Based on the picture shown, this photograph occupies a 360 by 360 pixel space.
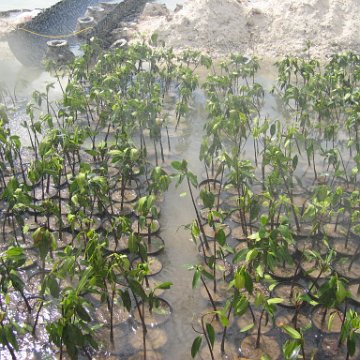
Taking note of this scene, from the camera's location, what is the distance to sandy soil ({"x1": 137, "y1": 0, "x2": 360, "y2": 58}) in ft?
45.8

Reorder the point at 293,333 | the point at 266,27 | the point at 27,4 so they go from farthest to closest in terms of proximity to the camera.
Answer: the point at 27,4, the point at 266,27, the point at 293,333

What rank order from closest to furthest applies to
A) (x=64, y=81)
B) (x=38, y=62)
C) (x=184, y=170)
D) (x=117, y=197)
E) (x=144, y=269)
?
1. (x=144, y=269)
2. (x=184, y=170)
3. (x=117, y=197)
4. (x=64, y=81)
5. (x=38, y=62)

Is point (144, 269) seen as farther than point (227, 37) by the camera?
No

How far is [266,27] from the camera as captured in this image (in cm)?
1488

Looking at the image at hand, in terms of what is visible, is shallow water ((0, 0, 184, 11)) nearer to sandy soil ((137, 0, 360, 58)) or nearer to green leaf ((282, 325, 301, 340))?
sandy soil ((137, 0, 360, 58))

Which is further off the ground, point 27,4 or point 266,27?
point 27,4

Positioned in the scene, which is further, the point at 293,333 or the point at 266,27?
the point at 266,27

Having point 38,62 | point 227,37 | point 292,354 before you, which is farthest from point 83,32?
point 292,354

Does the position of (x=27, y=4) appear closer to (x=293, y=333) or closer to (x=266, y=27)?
(x=266, y=27)

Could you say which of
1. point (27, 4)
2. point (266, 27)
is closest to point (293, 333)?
point (266, 27)

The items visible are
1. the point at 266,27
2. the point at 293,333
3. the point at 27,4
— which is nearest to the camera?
the point at 293,333

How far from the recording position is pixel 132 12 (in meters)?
18.9

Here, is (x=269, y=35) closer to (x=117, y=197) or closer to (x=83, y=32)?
(x=83, y=32)

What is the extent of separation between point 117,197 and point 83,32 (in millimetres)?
10192
